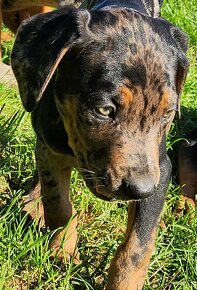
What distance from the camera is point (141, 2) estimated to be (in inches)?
186

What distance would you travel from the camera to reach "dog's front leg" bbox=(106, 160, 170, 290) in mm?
4199

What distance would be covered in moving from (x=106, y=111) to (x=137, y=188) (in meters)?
0.43

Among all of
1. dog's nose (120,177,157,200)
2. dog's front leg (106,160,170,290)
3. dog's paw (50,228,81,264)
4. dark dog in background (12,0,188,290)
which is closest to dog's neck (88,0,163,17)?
dark dog in background (12,0,188,290)

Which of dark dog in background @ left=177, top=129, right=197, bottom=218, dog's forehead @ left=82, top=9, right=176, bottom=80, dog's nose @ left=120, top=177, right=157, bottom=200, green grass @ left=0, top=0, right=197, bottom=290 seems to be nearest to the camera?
dog's nose @ left=120, top=177, right=157, bottom=200

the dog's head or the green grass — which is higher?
the dog's head

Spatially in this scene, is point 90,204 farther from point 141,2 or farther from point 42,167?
point 141,2

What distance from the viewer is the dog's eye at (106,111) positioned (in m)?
3.76

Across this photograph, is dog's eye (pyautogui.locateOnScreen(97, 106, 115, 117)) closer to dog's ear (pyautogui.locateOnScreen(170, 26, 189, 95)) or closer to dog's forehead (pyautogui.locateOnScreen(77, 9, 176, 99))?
dog's forehead (pyautogui.locateOnScreen(77, 9, 176, 99))

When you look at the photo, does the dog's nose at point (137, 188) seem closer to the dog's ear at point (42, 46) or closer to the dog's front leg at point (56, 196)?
the dog's ear at point (42, 46)

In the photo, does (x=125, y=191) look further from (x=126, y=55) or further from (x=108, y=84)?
(x=126, y=55)

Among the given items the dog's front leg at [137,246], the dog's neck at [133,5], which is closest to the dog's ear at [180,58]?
the dog's neck at [133,5]

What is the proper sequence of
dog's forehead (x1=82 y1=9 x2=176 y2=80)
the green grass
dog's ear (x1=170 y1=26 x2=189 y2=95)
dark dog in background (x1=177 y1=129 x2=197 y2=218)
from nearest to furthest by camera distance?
dog's forehead (x1=82 y1=9 x2=176 y2=80)
dog's ear (x1=170 y1=26 x2=189 y2=95)
the green grass
dark dog in background (x1=177 y1=129 x2=197 y2=218)

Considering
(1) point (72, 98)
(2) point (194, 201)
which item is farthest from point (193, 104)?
(1) point (72, 98)

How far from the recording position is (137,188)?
145 inches
